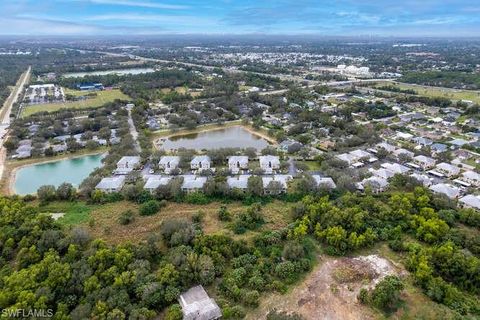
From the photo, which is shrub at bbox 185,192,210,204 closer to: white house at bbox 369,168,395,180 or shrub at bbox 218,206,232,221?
shrub at bbox 218,206,232,221

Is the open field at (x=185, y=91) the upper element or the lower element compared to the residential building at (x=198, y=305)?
upper

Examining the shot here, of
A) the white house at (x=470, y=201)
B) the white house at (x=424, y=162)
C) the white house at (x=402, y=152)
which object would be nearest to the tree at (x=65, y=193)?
the white house at (x=470, y=201)

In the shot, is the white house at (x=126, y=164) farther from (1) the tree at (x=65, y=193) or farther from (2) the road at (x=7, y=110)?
(2) the road at (x=7, y=110)

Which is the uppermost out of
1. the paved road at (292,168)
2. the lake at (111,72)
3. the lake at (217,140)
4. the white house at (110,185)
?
the lake at (111,72)

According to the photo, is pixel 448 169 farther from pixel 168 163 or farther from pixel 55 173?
pixel 55 173

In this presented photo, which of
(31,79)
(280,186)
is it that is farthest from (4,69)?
(280,186)

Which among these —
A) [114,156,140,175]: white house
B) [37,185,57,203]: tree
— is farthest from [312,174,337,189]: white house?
[37,185,57,203]: tree
